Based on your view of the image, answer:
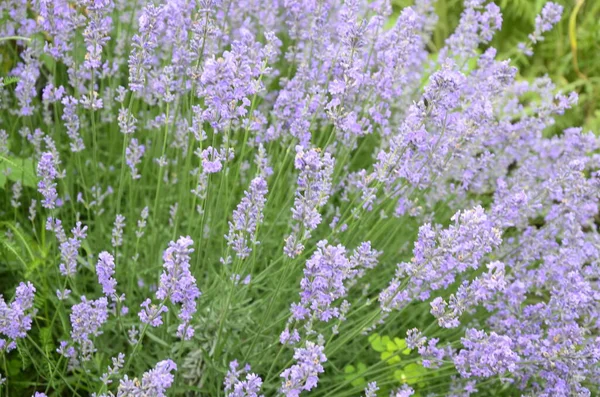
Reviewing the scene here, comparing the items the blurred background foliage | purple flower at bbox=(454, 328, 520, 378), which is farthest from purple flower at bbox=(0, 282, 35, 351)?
the blurred background foliage

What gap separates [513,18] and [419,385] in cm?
442

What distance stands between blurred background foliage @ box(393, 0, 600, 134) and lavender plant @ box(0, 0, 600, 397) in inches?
95.0

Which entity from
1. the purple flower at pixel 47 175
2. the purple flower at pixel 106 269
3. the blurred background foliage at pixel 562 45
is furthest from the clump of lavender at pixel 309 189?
the blurred background foliage at pixel 562 45

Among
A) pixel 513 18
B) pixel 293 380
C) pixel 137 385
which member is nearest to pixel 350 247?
pixel 293 380

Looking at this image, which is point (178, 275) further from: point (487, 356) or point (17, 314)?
point (487, 356)

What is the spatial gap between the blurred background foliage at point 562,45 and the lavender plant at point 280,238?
241cm

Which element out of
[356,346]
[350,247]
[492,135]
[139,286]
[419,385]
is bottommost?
[419,385]

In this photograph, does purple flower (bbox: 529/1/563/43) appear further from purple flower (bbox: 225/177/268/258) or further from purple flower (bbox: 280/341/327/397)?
purple flower (bbox: 280/341/327/397)

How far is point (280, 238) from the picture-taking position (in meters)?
2.90

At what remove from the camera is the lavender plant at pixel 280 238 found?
1856mm

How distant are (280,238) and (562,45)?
4.11 m

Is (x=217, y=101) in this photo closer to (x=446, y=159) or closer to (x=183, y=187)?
(x=183, y=187)

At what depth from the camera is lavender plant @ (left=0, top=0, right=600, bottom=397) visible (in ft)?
6.09

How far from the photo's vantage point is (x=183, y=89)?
263 cm
